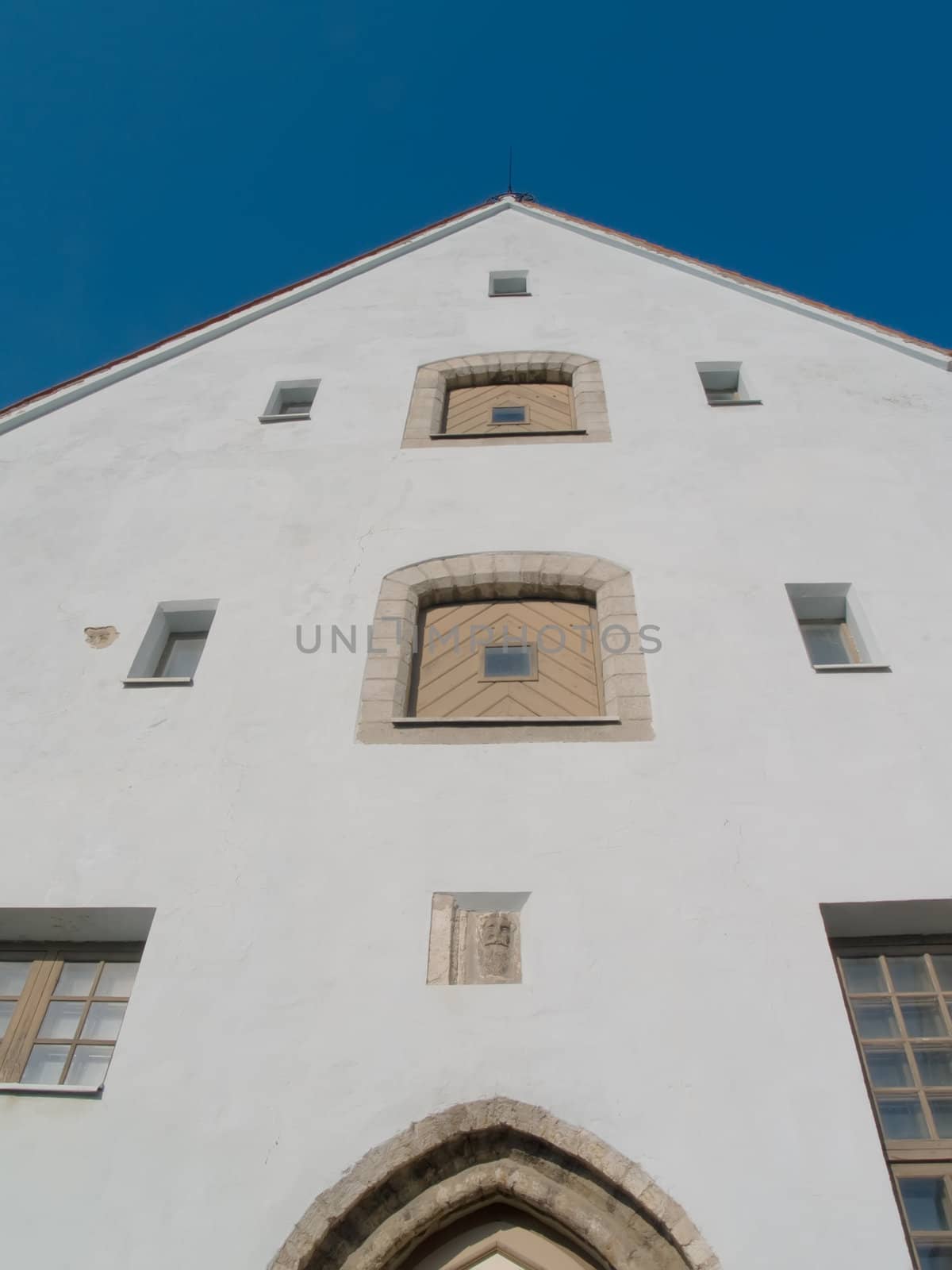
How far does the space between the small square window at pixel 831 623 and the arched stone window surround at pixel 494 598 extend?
3.85 ft

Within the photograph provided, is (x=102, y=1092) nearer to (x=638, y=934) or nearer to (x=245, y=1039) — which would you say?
(x=245, y=1039)

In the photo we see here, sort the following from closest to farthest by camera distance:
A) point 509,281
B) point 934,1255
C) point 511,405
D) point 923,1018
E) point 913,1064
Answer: point 934,1255 < point 913,1064 < point 923,1018 < point 511,405 < point 509,281

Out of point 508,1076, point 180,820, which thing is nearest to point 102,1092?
point 180,820

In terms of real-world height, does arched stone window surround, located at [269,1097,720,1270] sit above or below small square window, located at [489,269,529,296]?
below

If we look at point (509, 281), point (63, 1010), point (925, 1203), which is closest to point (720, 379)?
point (509, 281)

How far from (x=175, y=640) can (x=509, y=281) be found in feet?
20.7

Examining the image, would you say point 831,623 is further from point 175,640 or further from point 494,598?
point 175,640

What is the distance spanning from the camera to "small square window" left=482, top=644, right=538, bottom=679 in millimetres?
6547

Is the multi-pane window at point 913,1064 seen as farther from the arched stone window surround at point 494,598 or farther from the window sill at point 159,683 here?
the window sill at point 159,683

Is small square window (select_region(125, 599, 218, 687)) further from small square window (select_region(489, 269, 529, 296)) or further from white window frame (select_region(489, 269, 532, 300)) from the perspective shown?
small square window (select_region(489, 269, 529, 296))

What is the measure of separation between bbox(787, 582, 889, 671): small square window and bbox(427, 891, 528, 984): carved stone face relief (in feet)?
9.10

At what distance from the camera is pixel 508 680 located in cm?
650

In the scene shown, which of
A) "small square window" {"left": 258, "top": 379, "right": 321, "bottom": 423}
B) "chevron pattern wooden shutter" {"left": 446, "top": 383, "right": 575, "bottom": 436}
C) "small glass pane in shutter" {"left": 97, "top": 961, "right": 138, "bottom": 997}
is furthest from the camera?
"small square window" {"left": 258, "top": 379, "right": 321, "bottom": 423}

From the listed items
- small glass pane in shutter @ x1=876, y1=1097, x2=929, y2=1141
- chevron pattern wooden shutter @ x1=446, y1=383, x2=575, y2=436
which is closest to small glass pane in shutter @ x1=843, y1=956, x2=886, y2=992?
small glass pane in shutter @ x1=876, y1=1097, x2=929, y2=1141
